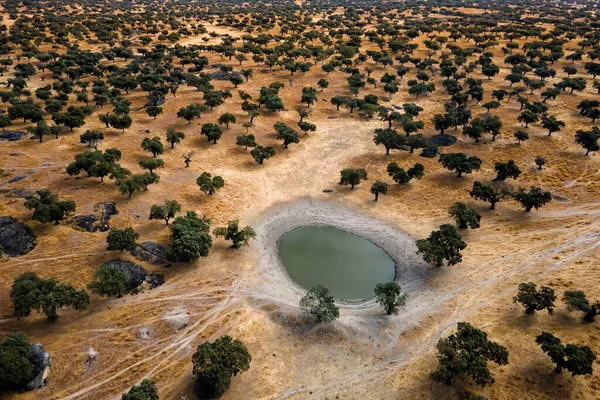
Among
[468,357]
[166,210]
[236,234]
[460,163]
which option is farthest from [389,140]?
[468,357]

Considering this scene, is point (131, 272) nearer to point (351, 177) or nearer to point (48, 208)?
point (48, 208)

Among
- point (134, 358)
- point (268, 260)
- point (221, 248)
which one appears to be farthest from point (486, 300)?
point (134, 358)

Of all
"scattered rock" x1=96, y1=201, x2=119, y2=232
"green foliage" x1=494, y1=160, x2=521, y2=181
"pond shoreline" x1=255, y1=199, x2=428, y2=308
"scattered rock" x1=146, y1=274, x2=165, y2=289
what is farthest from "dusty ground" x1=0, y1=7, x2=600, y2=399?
"green foliage" x1=494, y1=160, x2=521, y2=181

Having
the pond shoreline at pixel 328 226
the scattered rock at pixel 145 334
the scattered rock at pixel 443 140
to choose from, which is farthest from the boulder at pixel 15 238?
the scattered rock at pixel 443 140

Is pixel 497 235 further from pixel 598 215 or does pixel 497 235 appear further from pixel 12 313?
pixel 12 313

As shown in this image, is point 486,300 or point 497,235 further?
point 497,235

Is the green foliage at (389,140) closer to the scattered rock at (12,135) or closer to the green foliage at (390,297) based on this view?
the green foliage at (390,297)
